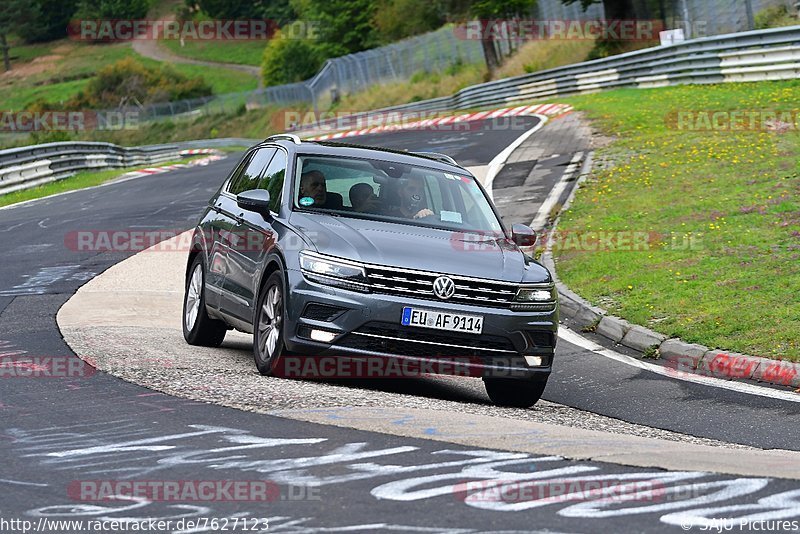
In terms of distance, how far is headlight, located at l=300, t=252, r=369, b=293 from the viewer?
8805 mm

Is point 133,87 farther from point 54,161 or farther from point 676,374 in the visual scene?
point 676,374

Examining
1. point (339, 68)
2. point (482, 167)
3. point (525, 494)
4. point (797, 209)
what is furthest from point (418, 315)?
point (339, 68)

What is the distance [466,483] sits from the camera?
19.3 ft

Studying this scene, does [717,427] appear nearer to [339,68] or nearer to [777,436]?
[777,436]

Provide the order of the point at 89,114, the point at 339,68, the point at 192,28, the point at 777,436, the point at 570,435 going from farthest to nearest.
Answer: the point at 192,28 < the point at 89,114 < the point at 339,68 < the point at 777,436 < the point at 570,435

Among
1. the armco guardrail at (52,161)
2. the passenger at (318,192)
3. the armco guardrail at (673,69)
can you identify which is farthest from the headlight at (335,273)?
the armco guardrail at (673,69)

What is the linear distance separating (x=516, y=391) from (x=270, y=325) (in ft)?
5.98

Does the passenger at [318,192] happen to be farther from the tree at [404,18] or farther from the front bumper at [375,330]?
the tree at [404,18]

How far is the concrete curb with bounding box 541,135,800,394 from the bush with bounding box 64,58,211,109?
346 ft

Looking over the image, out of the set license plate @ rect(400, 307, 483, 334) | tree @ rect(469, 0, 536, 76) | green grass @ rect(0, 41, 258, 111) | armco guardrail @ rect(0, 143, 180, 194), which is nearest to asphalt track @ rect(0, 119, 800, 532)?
license plate @ rect(400, 307, 483, 334)

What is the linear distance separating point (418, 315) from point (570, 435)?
1.75 m

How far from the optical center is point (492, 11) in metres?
62.8

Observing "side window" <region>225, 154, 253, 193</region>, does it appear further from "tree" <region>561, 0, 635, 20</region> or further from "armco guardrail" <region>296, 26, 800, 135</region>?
"tree" <region>561, 0, 635, 20</region>

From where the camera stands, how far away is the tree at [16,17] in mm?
147000
